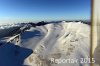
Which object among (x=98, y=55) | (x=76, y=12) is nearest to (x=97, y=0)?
(x=76, y=12)

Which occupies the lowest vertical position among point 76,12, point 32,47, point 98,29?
point 32,47

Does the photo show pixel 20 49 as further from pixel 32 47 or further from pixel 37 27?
pixel 37 27

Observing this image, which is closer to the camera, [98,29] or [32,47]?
[98,29]

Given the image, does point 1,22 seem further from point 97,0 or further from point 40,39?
point 97,0

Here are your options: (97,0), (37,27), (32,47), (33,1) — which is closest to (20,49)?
(32,47)

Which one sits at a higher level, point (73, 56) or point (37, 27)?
point (37, 27)

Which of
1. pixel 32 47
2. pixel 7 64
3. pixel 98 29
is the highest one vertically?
pixel 98 29
